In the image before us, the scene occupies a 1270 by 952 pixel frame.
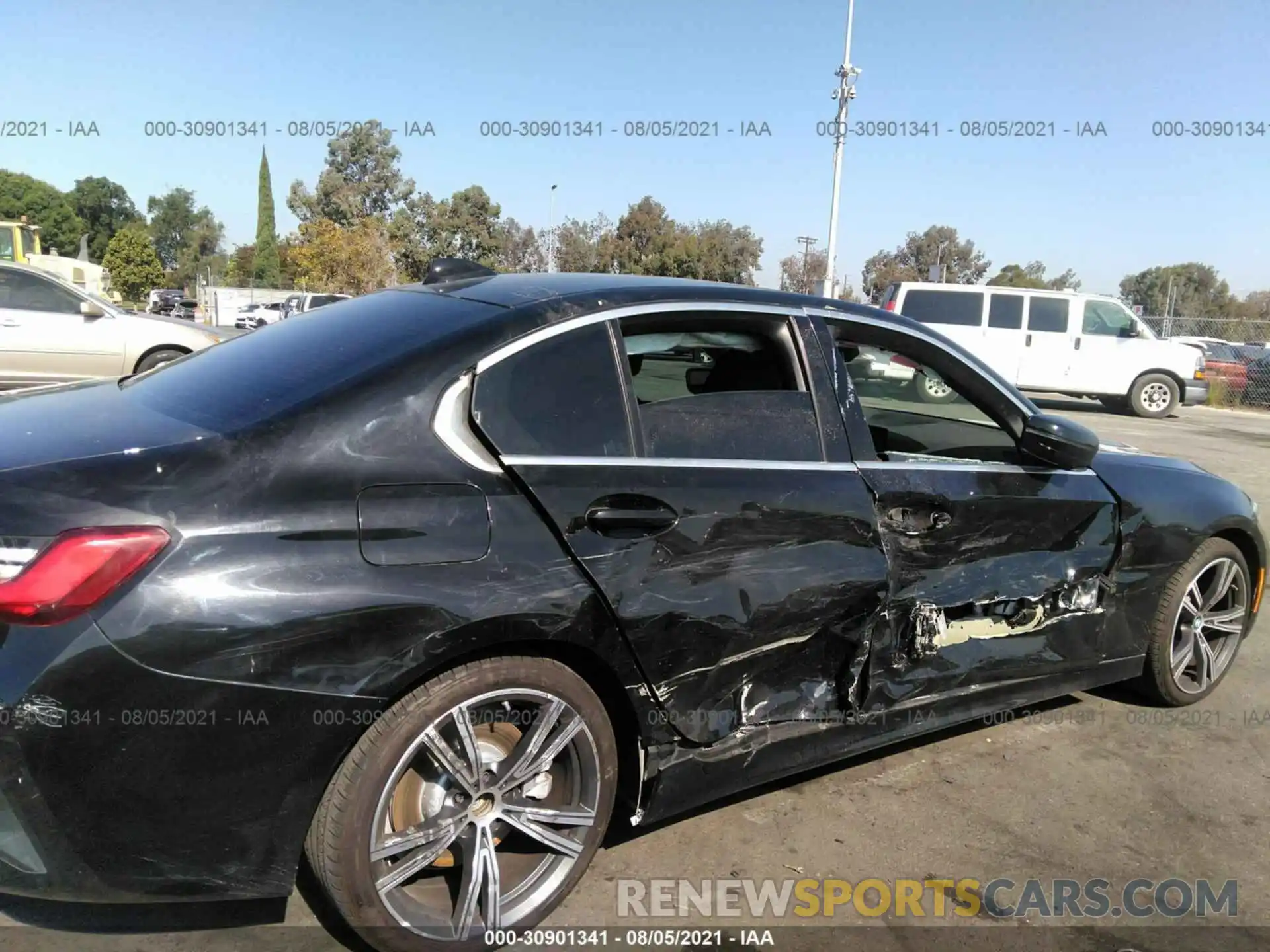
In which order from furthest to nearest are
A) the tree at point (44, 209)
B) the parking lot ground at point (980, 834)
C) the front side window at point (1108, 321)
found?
the tree at point (44, 209) → the front side window at point (1108, 321) → the parking lot ground at point (980, 834)

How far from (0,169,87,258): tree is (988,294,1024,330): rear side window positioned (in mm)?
96879

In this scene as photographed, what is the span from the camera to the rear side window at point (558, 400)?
A: 2398mm

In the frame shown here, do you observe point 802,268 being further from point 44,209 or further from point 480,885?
point 44,209

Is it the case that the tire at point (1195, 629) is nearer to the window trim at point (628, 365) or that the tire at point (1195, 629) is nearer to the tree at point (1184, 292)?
the window trim at point (628, 365)

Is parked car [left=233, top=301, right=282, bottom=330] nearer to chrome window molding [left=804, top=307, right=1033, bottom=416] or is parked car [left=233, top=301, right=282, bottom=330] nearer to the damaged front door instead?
→ chrome window molding [left=804, top=307, right=1033, bottom=416]

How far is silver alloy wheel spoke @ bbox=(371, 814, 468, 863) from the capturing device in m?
2.20

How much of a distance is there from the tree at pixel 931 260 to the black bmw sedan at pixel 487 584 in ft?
185

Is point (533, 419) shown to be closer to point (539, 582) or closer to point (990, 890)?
point (539, 582)

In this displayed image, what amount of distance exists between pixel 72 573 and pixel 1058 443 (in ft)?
9.68

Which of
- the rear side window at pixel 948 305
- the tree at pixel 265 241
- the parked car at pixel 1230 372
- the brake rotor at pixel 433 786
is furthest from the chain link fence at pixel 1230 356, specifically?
the tree at pixel 265 241

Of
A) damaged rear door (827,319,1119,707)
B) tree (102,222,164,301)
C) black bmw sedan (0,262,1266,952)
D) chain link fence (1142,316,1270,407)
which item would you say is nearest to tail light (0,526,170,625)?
black bmw sedan (0,262,1266,952)

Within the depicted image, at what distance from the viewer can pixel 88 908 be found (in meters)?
2.45

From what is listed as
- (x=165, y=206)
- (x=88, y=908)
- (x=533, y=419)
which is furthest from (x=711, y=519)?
(x=165, y=206)

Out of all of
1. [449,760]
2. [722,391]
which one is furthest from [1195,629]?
[449,760]
